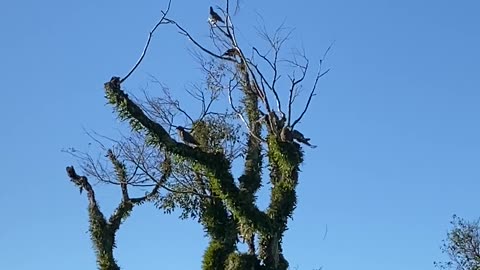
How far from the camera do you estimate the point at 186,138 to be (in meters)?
20.9

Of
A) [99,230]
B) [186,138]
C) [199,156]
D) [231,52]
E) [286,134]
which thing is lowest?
[99,230]

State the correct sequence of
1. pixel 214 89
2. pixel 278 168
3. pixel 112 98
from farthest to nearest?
1. pixel 214 89
2. pixel 278 168
3. pixel 112 98

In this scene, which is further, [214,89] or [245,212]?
[214,89]

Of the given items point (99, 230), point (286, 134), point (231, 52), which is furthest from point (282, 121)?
point (99, 230)

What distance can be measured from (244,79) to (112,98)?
325 cm

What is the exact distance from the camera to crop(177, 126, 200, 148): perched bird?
20.8 m

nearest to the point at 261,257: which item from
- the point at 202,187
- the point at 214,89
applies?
the point at 202,187

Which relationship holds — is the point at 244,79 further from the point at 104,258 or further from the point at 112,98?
the point at 104,258

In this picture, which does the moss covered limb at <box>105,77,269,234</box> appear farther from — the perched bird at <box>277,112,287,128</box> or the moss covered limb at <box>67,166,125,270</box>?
the moss covered limb at <box>67,166,125,270</box>

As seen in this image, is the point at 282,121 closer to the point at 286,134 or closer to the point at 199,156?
the point at 286,134

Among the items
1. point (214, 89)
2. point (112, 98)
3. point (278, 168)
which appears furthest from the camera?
point (214, 89)

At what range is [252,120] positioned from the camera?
22.0 m

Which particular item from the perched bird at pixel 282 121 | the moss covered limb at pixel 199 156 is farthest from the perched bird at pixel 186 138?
the perched bird at pixel 282 121

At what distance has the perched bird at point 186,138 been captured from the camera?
20.8 meters
